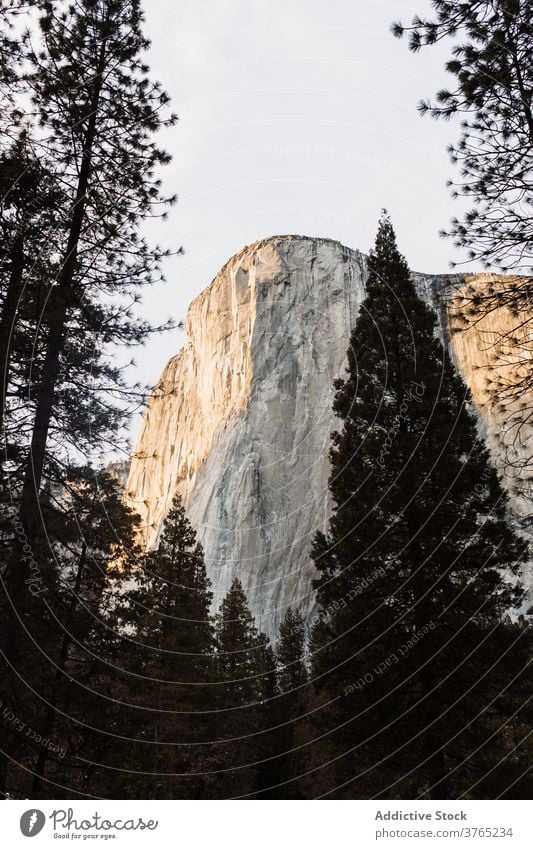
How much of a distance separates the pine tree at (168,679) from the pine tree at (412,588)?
341 centimetres

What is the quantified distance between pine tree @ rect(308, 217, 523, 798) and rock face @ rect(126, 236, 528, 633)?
33.8m

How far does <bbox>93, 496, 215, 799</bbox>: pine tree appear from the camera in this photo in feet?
34.8

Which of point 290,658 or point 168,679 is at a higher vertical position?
point 290,658

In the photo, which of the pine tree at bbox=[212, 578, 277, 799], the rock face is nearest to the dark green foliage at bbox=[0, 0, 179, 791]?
the pine tree at bbox=[212, 578, 277, 799]

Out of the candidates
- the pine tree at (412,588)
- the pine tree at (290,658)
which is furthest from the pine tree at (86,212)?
the pine tree at (290,658)

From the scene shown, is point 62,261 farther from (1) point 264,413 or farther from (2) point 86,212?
(1) point 264,413

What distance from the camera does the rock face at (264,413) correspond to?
4650cm

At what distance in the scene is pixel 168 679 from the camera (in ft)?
45.8

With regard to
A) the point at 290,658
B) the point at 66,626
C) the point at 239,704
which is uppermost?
the point at 290,658

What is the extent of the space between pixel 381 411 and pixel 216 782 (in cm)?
1392

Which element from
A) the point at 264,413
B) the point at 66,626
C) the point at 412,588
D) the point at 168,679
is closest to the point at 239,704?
the point at 168,679

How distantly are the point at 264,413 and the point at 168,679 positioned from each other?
40867 mm

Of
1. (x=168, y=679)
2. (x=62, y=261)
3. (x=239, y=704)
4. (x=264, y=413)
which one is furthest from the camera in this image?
(x=264, y=413)

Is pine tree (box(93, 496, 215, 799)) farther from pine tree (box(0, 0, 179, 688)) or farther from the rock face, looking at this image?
the rock face
